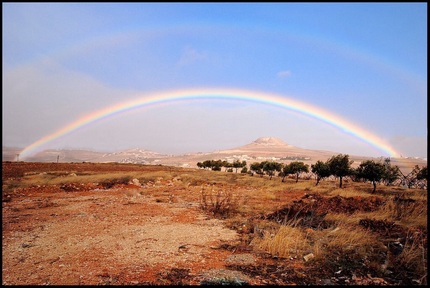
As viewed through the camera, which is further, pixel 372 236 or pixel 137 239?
pixel 137 239

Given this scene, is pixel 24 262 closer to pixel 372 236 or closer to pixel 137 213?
pixel 137 213

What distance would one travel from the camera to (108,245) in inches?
325

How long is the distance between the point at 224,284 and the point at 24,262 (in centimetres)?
521

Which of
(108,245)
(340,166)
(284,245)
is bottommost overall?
(108,245)

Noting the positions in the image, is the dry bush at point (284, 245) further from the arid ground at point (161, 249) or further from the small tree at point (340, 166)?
the small tree at point (340, 166)

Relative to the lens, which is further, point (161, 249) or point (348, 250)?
point (161, 249)

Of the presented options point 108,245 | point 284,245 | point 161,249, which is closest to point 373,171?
point 284,245

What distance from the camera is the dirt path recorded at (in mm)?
6133

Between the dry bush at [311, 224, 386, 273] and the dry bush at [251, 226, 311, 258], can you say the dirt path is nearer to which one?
the dry bush at [251, 226, 311, 258]

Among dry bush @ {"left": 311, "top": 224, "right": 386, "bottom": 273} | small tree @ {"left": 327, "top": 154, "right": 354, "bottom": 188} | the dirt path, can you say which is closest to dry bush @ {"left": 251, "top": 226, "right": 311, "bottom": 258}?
dry bush @ {"left": 311, "top": 224, "right": 386, "bottom": 273}

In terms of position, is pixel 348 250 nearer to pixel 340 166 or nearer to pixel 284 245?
pixel 284 245

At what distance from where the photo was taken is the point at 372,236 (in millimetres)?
8062

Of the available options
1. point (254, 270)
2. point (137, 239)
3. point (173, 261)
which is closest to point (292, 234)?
point (254, 270)

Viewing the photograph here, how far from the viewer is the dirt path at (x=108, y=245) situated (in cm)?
613
